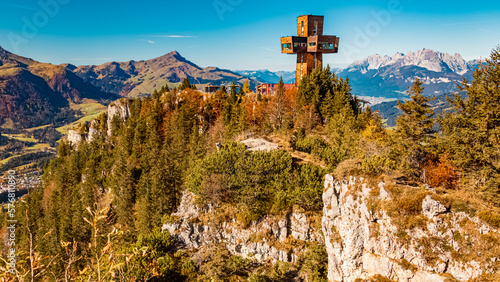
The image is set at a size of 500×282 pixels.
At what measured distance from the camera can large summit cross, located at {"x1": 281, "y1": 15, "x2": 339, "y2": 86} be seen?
6172 centimetres

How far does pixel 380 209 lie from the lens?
75.2ft

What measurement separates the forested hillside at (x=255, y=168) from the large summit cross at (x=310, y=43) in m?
8.30

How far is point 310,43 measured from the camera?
2451 inches

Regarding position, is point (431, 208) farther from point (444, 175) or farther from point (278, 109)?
point (278, 109)

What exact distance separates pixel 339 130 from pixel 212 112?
1244 inches

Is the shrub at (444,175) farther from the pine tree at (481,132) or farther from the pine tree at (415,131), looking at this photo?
the pine tree at (415,131)

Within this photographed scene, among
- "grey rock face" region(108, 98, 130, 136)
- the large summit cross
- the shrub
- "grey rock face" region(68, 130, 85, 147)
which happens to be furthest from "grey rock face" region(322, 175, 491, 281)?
"grey rock face" region(68, 130, 85, 147)

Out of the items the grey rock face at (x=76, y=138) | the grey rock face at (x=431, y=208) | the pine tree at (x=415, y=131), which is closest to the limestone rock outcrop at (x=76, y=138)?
the grey rock face at (x=76, y=138)

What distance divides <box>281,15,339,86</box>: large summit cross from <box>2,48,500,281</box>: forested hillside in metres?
8.30

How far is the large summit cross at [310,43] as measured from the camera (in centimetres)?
6172

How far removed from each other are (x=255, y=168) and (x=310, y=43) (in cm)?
3825

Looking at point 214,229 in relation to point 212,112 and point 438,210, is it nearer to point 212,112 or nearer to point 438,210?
point 438,210

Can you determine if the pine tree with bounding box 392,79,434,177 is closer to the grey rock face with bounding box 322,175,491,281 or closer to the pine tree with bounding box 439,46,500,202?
the pine tree with bounding box 439,46,500,202

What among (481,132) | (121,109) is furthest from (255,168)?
(121,109)
